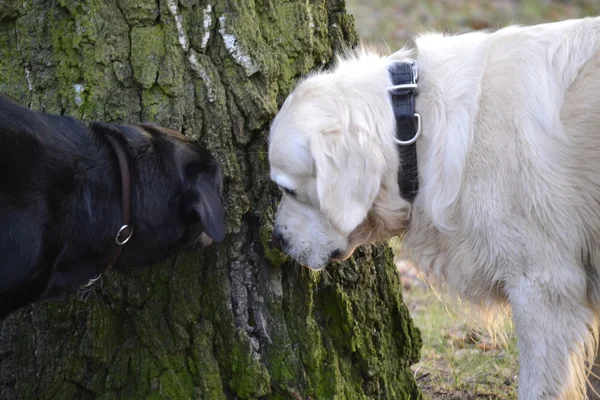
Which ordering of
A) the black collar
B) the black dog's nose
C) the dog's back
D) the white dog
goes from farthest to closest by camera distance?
1. the black dog's nose
2. the black collar
3. the dog's back
4. the white dog

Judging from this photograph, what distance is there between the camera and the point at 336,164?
3.27 meters

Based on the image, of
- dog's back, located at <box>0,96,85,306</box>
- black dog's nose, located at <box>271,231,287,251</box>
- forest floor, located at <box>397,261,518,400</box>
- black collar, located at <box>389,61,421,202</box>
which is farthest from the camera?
forest floor, located at <box>397,261,518,400</box>

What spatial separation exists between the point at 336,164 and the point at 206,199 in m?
0.56

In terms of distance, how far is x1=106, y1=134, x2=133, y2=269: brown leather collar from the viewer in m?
3.39

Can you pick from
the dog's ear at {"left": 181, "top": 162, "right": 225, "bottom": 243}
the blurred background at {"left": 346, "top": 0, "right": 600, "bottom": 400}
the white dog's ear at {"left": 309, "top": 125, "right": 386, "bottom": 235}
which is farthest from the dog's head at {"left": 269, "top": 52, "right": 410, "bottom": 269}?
the blurred background at {"left": 346, "top": 0, "right": 600, "bottom": 400}

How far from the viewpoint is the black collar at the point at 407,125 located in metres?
3.36

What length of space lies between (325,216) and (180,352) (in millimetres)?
872

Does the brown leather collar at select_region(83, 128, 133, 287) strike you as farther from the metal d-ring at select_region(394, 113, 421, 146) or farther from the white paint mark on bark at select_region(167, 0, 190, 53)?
the metal d-ring at select_region(394, 113, 421, 146)

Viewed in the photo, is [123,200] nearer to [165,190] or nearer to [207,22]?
[165,190]

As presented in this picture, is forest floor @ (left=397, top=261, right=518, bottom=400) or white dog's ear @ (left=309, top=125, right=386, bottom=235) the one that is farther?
forest floor @ (left=397, top=261, right=518, bottom=400)

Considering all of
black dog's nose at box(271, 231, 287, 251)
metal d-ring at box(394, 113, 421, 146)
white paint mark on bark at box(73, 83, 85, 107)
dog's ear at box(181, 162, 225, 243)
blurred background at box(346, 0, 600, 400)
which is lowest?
blurred background at box(346, 0, 600, 400)

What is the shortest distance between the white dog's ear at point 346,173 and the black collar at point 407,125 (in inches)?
4.1

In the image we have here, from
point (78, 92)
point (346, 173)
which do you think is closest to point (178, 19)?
point (78, 92)

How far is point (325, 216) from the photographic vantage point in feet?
11.4
